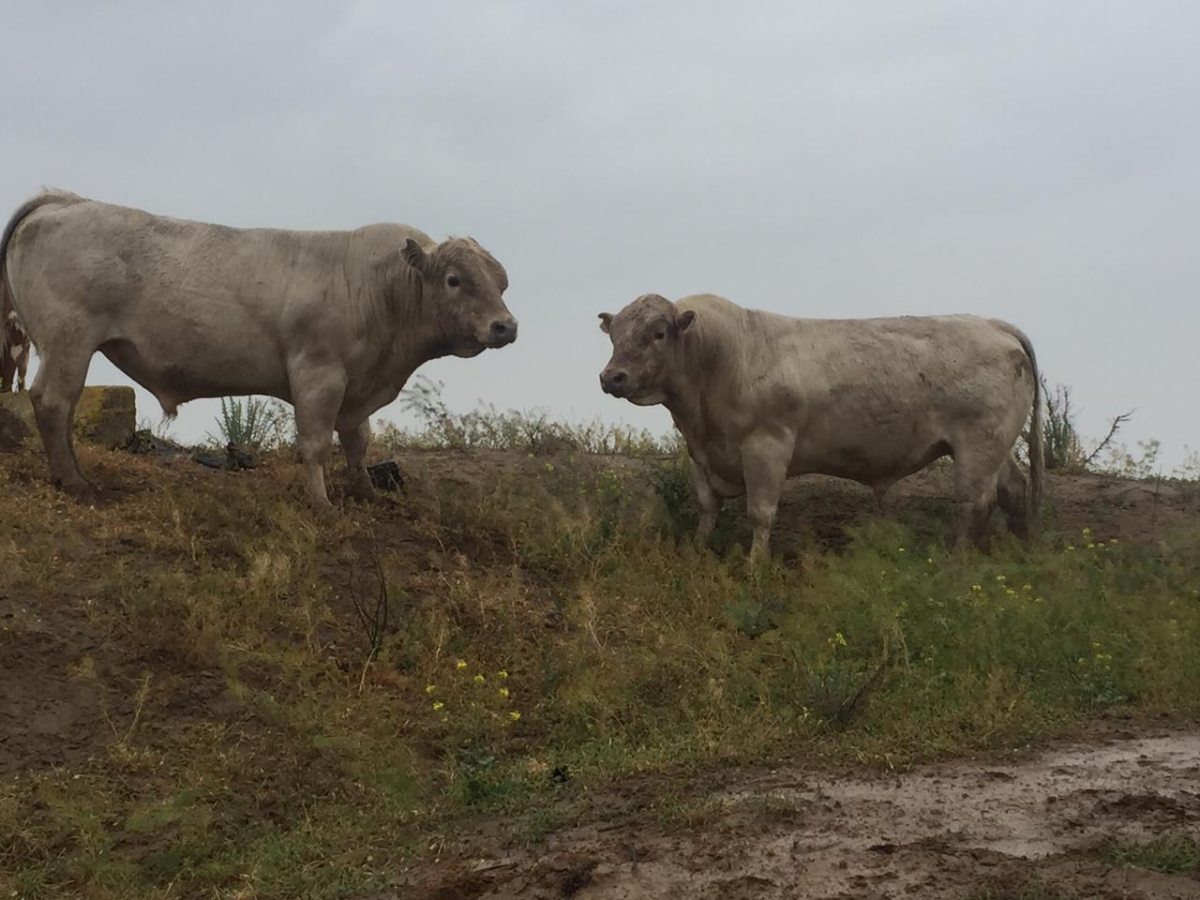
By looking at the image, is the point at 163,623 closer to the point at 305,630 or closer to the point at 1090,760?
the point at 305,630

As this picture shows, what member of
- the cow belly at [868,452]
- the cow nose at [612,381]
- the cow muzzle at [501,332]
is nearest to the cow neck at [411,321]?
the cow muzzle at [501,332]

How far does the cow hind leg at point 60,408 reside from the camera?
9.23 metres

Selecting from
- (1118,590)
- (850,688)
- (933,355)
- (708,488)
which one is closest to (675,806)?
(850,688)

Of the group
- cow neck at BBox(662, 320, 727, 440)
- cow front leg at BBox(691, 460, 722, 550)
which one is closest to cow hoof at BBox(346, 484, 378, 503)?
cow neck at BBox(662, 320, 727, 440)

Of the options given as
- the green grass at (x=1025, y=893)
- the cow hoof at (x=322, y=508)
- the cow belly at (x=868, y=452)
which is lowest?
the green grass at (x=1025, y=893)

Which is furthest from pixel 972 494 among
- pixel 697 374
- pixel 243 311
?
pixel 243 311

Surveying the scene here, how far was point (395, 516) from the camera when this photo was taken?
10.0 m

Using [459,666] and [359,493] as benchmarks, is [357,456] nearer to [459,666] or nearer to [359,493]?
[359,493]

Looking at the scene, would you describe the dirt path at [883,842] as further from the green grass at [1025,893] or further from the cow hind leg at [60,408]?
the cow hind leg at [60,408]

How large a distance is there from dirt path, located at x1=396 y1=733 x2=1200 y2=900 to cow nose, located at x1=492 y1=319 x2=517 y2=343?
15.2ft

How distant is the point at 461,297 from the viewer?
9.89m

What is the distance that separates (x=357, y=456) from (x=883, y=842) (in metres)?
5.98

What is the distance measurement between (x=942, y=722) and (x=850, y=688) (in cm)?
47

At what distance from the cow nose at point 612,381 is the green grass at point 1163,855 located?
599 cm
